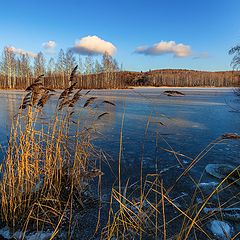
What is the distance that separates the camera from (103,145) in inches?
203

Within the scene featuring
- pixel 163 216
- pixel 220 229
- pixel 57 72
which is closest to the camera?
pixel 163 216

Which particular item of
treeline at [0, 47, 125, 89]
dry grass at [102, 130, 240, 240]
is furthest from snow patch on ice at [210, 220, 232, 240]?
treeline at [0, 47, 125, 89]

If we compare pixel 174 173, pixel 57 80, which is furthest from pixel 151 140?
pixel 57 80

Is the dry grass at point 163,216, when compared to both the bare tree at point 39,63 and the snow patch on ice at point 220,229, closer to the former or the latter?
the snow patch on ice at point 220,229

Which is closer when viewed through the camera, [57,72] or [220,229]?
[220,229]

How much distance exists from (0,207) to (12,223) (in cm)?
29

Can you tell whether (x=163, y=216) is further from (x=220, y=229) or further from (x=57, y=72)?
(x=57, y=72)

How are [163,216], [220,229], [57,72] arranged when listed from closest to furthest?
[163,216]
[220,229]
[57,72]

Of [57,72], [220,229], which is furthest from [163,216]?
[57,72]

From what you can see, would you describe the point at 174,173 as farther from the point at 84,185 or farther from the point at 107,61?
the point at 107,61

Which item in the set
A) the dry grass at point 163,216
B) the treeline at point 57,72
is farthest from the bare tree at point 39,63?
the dry grass at point 163,216

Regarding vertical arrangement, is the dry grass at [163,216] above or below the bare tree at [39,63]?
below

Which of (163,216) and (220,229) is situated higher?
(163,216)

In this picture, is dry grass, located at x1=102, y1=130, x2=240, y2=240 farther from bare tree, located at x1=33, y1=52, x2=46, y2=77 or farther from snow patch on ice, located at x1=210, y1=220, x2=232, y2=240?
bare tree, located at x1=33, y1=52, x2=46, y2=77
